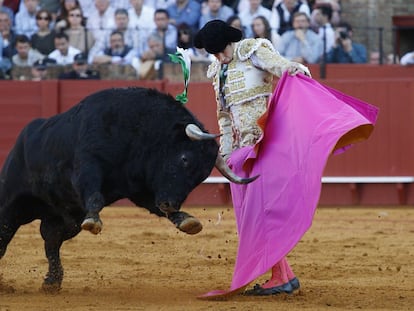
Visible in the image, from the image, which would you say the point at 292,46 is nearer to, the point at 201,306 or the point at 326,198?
the point at 326,198

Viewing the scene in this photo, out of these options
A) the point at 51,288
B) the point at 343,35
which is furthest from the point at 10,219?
the point at 343,35

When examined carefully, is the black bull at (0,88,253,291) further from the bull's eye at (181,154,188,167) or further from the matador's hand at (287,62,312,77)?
the matador's hand at (287,62,312,77)

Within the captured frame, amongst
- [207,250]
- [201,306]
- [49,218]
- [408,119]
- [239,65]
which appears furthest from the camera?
[408,119]

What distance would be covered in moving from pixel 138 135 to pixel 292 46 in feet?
19.9

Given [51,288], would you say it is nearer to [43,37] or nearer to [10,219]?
[10,219]

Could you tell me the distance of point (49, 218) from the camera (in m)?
5.92

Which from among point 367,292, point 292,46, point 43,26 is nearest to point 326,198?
point 292,46

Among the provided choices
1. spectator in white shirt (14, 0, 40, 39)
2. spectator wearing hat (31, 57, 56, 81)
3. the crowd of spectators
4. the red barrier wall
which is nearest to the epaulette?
the red barrier wall

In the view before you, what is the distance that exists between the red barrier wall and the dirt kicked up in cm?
100

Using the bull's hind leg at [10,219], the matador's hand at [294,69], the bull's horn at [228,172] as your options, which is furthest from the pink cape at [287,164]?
the bull's hind leg at [10,219]

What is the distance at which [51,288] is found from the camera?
577 centimetres

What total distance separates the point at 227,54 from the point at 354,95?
5632mm

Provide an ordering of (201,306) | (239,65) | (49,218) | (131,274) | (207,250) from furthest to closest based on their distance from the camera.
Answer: (207,250)
(131,274)
(49,218)
(239,65)
(201,306)

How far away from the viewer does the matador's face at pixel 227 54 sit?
5469 mm
